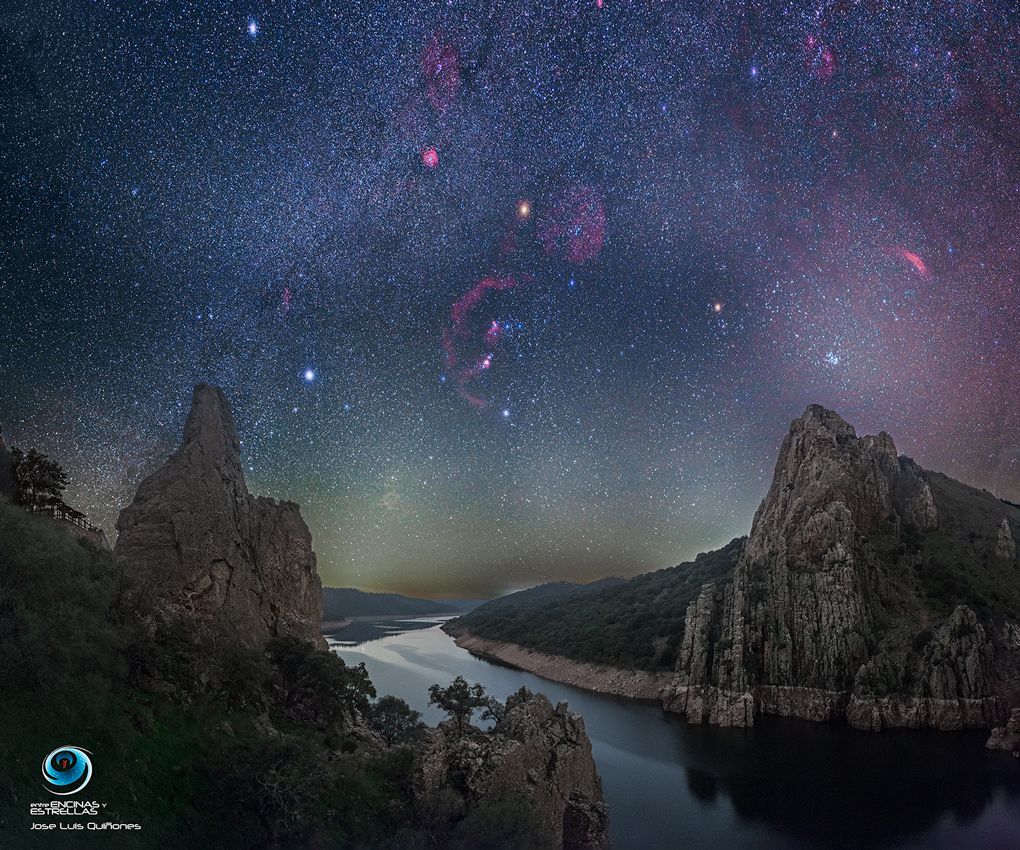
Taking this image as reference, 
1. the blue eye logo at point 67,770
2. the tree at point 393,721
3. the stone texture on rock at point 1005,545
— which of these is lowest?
the tree at point 393,721

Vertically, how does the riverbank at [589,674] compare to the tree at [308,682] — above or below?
below

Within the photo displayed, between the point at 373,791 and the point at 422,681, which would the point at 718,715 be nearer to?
the point at 422,681

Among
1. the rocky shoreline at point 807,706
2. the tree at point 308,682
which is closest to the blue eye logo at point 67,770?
the tree at point 308,682

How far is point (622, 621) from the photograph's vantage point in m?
104

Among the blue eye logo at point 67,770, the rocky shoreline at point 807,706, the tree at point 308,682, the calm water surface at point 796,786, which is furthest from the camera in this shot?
the rocky shoreline at point 807,706

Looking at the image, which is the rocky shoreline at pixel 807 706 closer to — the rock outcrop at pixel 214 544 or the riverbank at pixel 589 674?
the riverbank at pixel 589 674

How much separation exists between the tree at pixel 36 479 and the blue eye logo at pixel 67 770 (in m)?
25.2

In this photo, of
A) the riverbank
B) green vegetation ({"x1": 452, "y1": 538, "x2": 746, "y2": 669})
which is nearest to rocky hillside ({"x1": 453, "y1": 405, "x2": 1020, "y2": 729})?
green vegetation ({"x1": 452, "y1": 538, "x2": 746, "y2": 669})

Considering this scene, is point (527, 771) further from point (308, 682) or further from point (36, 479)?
point (36, 479)

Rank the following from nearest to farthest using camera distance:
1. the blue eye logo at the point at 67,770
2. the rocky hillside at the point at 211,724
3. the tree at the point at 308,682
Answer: the blue eye logo at the point at 67,770 → the rocky hillside at the point at 211,724 → the tree at the point at 308,682

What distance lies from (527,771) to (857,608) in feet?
194

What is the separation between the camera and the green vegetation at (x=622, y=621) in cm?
8850

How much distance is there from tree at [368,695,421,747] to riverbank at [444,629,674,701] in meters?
47.7

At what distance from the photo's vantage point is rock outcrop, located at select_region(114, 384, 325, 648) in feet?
105
